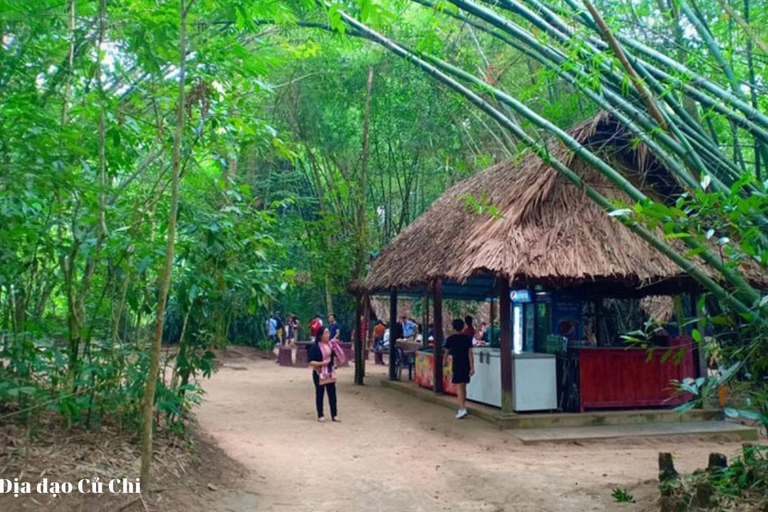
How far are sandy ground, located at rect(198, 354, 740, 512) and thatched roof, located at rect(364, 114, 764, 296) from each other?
1891 mm

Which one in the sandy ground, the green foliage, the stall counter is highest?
the stall counter

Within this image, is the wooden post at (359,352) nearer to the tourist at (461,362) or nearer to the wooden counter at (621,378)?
the tourist at (461,362)

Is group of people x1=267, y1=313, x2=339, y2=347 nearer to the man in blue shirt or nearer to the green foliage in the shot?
the man in blue shirt

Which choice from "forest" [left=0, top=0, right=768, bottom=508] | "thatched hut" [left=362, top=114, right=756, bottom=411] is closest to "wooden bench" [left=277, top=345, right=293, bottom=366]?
"thatched hut" [left=362, top=114, right=756, bottom=411]

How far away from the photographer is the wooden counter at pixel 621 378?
8.73 m

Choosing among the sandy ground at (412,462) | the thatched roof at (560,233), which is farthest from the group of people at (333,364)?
the thatched roof at (560,233)

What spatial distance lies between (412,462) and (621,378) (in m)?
3.74

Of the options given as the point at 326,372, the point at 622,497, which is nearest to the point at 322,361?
the point at 326,372

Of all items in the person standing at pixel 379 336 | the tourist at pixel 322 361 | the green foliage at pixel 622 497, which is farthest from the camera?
→ the person standing at pixel 379 336

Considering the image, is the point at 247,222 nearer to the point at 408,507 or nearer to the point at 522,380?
the point at 408,507

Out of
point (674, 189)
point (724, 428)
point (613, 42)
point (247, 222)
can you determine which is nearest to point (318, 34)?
point (247, 222)

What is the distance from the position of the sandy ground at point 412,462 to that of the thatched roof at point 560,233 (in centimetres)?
189

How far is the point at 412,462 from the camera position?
6.57 meters

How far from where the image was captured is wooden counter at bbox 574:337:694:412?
873 cm
